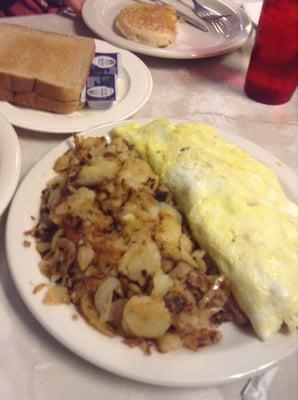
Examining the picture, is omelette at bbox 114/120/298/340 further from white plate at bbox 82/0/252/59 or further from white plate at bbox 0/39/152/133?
white plate at bbox 82/0/252/59

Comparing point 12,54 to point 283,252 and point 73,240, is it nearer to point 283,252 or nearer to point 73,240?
point 73,240

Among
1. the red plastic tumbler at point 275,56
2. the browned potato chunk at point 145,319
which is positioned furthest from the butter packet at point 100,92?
the browned potato chunk at point 145,319

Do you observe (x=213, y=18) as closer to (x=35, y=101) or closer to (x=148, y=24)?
(x=148, y=24)

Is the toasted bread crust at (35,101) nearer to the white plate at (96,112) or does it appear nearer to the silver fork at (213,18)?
the white plate at (96,112)

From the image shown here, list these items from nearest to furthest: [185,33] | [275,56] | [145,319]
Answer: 1. [145,319]
2. [275,56]
3. [185,33]

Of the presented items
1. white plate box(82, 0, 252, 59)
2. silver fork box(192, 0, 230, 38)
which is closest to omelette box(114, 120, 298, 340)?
white plate box(82, 0, 252, 59)

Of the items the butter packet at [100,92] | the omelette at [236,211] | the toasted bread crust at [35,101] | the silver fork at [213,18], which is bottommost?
the toasted bread crust at [35,101]

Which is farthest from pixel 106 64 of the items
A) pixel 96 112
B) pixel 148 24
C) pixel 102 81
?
pixel 148 24

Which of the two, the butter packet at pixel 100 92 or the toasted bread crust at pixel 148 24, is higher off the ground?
the toasted bread crust at pixel 148 24
